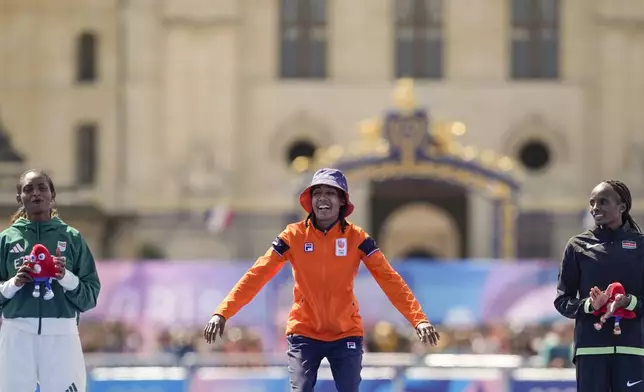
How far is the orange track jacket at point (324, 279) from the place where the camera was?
9039 millimetres

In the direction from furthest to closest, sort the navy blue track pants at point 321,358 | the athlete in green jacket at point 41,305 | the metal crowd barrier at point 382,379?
the metal crowd barrier at point 382,379, the navy blue track pants at point 321,358, the athlete in green jacket at point 41,305

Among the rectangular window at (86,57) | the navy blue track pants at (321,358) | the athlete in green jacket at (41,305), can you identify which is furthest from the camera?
the rectangular window at (86,57)

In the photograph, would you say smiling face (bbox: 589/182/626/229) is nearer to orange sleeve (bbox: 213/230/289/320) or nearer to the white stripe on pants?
orange sleeve (bbox: 213/230/289/320)

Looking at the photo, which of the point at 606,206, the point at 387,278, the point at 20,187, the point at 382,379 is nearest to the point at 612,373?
Result: the point at 606,206

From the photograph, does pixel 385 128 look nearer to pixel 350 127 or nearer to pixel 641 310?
pixel 350 127

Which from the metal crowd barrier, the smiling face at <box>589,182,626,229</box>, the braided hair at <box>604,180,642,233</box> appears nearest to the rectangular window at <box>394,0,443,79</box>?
the metal crowd barrier

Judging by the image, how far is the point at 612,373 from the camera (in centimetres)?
898

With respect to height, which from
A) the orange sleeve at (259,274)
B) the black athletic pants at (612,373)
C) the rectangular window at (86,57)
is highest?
the rectangular window at (86,57)

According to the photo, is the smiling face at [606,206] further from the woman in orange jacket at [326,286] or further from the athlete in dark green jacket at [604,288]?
the woman in orange jacket at [326,286]

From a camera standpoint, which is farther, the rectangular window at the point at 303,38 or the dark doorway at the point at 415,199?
the rectangular window at the point at 303,38

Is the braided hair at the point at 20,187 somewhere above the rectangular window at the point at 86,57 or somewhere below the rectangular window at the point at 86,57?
below

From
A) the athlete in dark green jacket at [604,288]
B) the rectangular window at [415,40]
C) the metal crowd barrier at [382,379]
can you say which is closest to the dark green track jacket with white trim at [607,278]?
the athlete in dark green jacket at [604,288]

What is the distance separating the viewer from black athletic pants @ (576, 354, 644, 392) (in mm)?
8914

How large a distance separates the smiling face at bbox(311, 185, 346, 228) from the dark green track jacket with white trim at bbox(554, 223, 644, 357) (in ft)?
4.95
